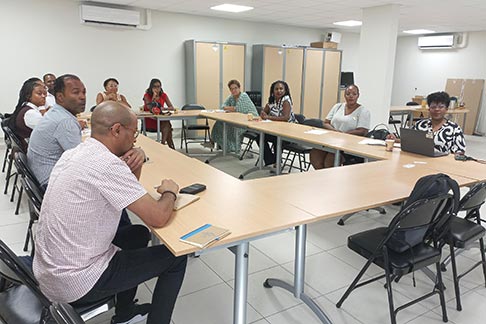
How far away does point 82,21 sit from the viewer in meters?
7.07

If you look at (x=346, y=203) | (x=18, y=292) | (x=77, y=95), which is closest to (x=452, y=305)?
(x=346, y=203)

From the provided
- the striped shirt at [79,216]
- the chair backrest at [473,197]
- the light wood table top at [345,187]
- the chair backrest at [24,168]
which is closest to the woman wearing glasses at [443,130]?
the light wood table top at [345,187]

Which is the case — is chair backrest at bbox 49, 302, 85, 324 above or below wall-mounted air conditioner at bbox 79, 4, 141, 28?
below

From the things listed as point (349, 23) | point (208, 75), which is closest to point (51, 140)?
point (208, 75)

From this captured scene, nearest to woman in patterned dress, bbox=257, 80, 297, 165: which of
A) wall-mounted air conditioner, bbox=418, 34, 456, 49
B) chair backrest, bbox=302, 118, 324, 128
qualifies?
chair backrest, bbox=302, 118, 324, 128

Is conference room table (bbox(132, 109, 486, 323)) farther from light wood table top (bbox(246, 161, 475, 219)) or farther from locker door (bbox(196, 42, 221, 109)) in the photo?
locker door (bbox(196, 42, 221, 109))

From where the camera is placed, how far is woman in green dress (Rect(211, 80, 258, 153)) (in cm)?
608

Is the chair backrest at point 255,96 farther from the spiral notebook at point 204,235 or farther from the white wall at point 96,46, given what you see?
the spiral notebook at point 204,235

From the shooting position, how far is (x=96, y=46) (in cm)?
741

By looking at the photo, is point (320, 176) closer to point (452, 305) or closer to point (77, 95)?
point (452, 305)

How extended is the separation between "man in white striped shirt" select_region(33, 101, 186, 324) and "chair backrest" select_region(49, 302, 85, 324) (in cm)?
20

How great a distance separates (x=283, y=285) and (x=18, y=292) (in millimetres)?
1490

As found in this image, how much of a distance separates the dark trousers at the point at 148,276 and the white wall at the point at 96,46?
6457 mm

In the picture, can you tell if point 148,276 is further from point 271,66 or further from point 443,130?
point 271,66
